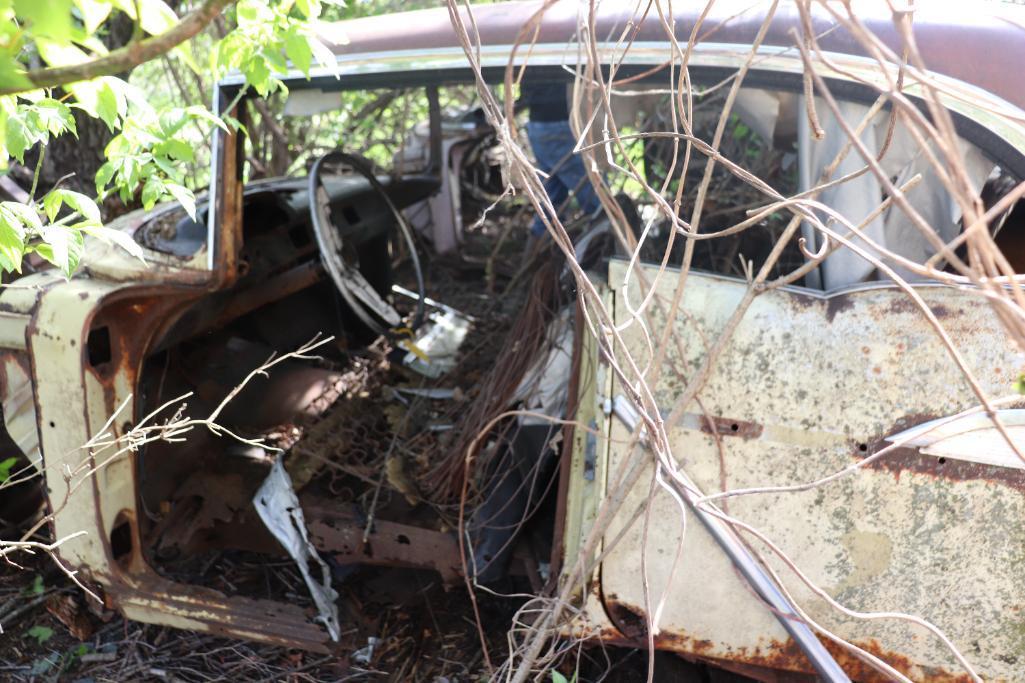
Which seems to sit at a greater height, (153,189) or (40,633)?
(153,189)

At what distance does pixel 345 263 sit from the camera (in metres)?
3.19

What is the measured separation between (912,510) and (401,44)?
187 centimetres

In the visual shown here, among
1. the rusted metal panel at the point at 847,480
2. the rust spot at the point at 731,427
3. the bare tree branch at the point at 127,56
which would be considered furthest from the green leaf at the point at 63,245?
the rust spot at the point at 731,427

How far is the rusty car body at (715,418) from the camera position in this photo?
1.94m

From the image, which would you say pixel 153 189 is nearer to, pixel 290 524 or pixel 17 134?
pixel 17 134

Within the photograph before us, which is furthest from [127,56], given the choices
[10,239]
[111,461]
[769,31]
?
[111,461]

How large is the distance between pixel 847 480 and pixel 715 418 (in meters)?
0.32

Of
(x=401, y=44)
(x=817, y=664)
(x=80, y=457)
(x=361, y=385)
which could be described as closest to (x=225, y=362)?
(x=361, y=385)

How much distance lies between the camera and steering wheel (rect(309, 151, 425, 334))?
2.97 meters

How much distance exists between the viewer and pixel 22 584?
126 inches

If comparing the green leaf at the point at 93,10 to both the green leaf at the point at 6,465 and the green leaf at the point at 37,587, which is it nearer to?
the green leaf at the point at 6,465

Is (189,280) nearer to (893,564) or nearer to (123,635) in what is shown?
(123,635)

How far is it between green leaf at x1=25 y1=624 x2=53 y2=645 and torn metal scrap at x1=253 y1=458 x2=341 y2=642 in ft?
2.96

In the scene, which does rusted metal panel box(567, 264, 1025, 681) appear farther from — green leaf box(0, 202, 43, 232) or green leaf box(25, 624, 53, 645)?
green leaf box(25, 624, 53, 645)
